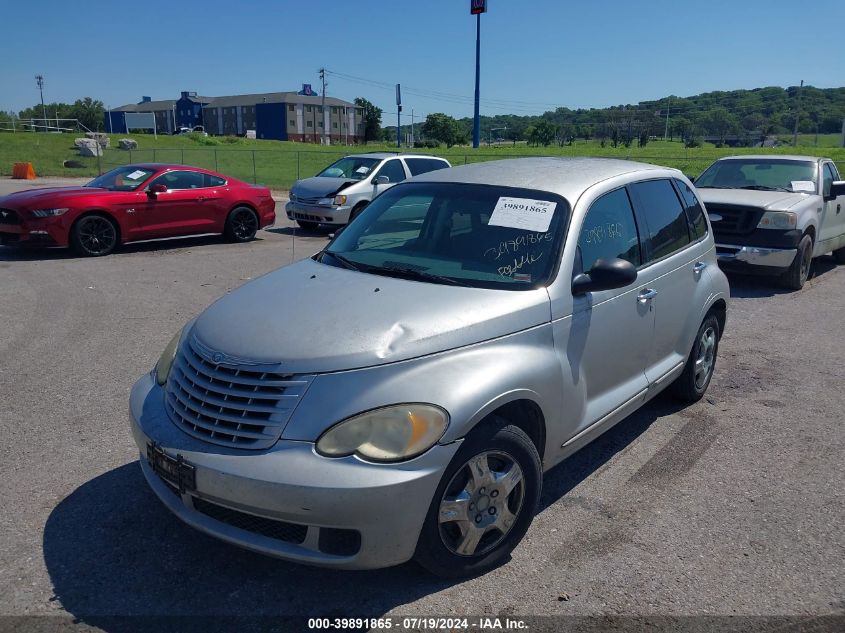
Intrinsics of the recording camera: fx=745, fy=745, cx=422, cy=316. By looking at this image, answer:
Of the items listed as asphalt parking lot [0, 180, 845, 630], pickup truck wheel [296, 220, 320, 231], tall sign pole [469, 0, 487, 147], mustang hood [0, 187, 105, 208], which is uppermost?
tall sign pole [469, 0, 487, 147]

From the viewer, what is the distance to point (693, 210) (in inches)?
218

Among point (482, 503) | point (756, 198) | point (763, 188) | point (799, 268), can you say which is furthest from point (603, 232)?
point (763, 188)

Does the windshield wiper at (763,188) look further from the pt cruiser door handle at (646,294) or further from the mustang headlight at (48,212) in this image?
the mustang headlight at (48,212)

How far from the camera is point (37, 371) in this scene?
6.09 m

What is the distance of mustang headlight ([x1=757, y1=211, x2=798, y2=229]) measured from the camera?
397 inches

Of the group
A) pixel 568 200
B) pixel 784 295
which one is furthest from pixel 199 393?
pixel 784 295

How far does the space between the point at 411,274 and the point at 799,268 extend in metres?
8.27

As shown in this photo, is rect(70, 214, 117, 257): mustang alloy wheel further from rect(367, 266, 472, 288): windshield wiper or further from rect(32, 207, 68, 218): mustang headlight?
rect(367, 266, 472, 288): windshield wiper

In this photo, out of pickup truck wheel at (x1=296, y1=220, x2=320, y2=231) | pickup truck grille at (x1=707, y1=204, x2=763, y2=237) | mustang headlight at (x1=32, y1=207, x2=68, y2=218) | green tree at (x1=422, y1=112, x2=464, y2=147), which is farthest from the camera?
green tree at (x1=422, y1=112, x2=464, y2=147)

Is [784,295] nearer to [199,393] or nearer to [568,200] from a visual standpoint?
[568,200]

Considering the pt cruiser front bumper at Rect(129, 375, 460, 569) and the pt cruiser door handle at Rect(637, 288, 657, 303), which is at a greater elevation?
the pt cruiser door handle at Rect(637, 288, 657, 303)

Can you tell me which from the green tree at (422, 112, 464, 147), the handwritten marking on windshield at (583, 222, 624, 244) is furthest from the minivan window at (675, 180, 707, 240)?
the green tree at (422, 112, 464, 147)

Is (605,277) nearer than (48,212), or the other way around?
(605,277)

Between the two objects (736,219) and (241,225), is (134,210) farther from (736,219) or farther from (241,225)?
(736,219)
